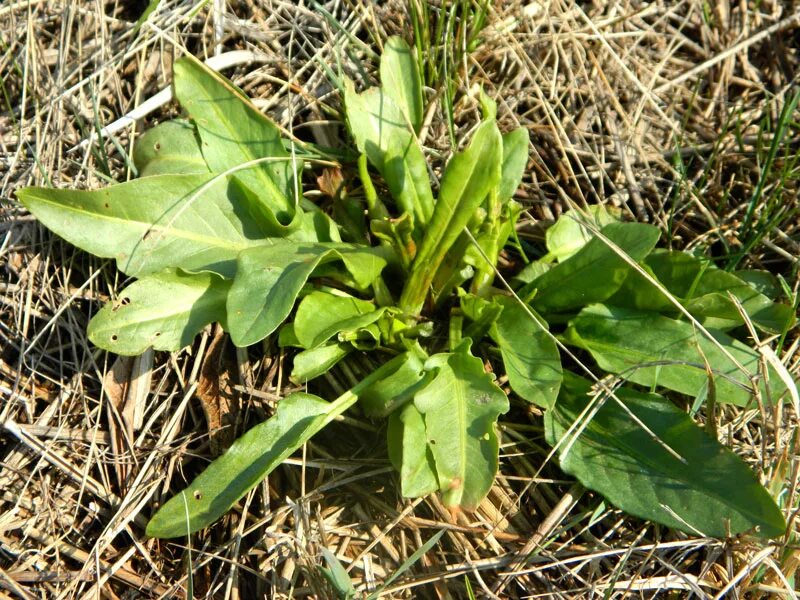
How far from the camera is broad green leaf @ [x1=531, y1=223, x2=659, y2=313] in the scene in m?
1.61

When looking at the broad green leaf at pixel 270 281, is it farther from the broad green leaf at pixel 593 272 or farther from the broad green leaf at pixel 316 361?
the broad green leaf at pixel 593 272

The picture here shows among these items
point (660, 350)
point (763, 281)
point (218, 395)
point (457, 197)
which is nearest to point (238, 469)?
point (218, 395)

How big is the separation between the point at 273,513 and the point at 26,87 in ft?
4.14

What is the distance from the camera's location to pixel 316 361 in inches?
62.1

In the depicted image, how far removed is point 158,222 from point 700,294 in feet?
4.00

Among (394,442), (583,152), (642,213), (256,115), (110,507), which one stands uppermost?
(256,115)

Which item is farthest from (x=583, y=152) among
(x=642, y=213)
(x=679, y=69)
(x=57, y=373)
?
(x=57, y=373)

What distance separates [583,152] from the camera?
2.00 metres

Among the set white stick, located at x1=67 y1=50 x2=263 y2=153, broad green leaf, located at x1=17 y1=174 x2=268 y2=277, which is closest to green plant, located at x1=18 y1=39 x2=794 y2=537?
broad green leaf, located at x1=17 y1=174 x2=268 y2=277

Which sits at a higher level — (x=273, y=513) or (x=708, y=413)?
(x=708, y=413)

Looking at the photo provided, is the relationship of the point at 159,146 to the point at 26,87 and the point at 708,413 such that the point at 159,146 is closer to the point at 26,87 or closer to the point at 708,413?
the point at 26,87

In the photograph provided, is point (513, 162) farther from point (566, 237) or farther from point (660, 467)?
point (660, 467)

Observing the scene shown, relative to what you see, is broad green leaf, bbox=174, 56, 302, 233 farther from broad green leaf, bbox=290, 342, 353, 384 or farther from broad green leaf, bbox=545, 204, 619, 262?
broad green leaf, bbox=545, 204, 619, 262

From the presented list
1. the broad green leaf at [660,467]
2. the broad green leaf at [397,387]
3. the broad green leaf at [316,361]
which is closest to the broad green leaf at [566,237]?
the broad green leaf at [660,467]
